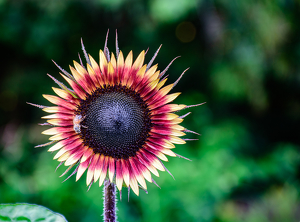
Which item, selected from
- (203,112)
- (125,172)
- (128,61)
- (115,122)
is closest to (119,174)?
(125,172)

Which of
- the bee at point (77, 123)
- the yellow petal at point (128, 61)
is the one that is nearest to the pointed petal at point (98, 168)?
the bee at point (77, 123)

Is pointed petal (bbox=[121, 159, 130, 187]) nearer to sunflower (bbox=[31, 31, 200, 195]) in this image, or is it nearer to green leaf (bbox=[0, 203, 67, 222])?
sunflower (bbox=[31, 31, 200, 195])

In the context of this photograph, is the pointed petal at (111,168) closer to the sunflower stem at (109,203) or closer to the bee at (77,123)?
the sunflower stem at (109,203)

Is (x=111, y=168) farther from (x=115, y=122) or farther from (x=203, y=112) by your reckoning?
(x=203, y=112)

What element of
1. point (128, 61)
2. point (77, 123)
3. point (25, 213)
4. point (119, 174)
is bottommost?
point (25, 213)

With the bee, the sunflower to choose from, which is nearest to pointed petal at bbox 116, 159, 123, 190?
the sunflower

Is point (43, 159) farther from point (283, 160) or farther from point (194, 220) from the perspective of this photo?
point (283, 160)
